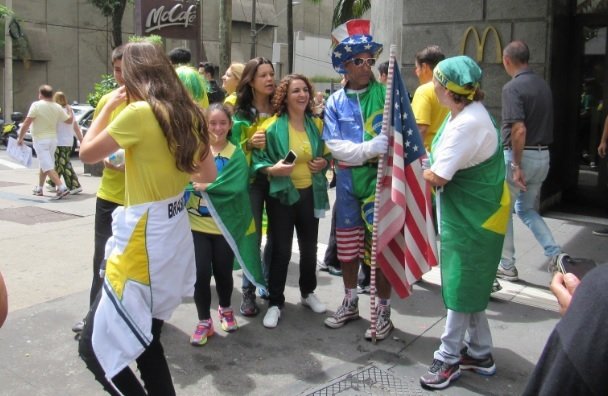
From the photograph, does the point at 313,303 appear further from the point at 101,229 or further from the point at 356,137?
the point at 101,229

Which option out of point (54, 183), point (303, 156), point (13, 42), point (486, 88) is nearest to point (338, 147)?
point (303, 156)

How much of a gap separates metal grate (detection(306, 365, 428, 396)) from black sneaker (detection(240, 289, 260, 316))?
1141 millimetres

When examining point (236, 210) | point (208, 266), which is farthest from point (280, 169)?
point (208, 266)

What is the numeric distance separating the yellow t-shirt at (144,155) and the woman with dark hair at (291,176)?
1649mm

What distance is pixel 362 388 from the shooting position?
3.63 meters

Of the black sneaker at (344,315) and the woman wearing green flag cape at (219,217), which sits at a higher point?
the woman wearing green flag cape at (219,217)

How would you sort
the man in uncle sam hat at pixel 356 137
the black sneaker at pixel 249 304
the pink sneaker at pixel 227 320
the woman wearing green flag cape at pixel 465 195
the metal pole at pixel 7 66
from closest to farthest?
the woman wearing green flag cape at pixel 465 195
the man in uncle sam hat at pixel 356 137
the pink sneaker at pixel 227 320
the black sneaker at pixel 249 304
the metal pole at pixel 7 66

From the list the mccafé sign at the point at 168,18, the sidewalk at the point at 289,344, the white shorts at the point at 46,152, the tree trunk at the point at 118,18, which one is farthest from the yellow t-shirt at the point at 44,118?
the tree trunk at the point at 118,18

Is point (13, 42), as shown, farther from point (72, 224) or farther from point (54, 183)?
point (72, 224)

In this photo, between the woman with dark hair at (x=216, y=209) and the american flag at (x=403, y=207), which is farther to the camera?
the woman with dark hair at (x=216, y=209)

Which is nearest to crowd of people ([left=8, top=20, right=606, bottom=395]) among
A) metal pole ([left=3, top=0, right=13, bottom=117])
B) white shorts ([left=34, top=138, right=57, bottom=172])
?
→ white shorts ([left=34, top=138, right=57, bottom=172])

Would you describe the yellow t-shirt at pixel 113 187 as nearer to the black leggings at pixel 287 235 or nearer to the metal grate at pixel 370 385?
the black leggings at pixel 287 235

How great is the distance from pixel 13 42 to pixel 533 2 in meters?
23.3

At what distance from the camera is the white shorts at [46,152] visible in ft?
32.8
